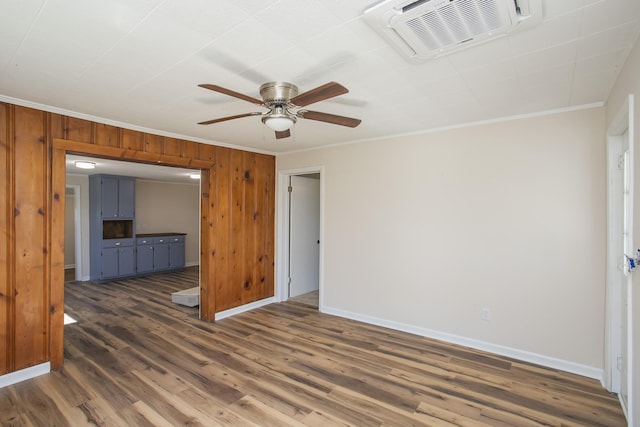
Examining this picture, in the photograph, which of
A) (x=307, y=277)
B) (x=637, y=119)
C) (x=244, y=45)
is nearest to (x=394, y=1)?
(x=244, y=45)

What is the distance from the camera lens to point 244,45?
1809mm

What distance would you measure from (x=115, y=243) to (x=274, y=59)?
6444 mm

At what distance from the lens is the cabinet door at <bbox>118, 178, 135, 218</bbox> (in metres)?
6.88

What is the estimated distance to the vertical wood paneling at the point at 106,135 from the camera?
3.18m

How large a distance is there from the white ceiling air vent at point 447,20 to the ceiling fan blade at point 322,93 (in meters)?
0.34

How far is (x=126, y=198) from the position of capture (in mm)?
6980

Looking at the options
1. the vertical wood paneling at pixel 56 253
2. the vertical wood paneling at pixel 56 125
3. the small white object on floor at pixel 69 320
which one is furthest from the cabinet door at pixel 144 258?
the vertical wood paneling at pixel 56 125

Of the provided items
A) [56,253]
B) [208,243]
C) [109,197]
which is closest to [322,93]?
[56,253]

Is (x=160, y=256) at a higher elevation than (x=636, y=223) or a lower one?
lower

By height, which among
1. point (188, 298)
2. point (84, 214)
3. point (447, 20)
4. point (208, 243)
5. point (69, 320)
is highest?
point (447, 20)

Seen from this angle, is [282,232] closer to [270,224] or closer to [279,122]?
[270,224]

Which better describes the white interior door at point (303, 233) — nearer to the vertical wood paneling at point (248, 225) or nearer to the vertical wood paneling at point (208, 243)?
the vertical wood paneling at point (248, 225)

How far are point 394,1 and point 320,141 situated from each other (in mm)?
2866

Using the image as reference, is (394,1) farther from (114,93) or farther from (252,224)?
(252,224)
